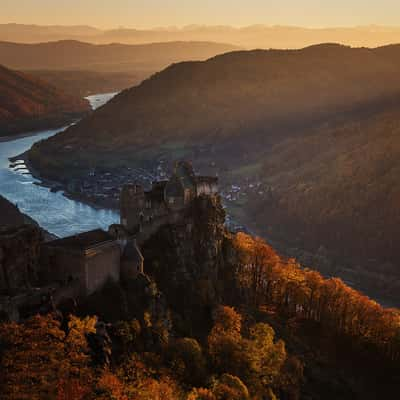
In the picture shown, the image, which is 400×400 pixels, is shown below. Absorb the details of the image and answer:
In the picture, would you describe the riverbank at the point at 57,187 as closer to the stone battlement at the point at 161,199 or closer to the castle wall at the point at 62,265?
the stone battlement at the point at 161,199

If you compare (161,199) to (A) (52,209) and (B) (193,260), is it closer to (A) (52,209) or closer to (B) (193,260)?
(B) (193,260)

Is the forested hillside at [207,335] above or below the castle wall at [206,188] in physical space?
below

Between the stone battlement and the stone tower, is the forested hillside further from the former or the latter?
the stone tower

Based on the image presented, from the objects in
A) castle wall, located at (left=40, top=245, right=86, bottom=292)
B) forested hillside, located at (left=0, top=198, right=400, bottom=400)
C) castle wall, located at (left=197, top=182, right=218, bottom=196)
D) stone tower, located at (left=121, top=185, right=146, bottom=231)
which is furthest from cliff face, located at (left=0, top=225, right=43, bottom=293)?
castle wall, located at (left=197, top=182, right=218, bottom=196)

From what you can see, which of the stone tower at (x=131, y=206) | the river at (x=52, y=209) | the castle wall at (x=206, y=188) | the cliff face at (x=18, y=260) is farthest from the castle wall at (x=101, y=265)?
the river at (x=52, y=209)

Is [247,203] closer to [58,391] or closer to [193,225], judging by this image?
[193,225]

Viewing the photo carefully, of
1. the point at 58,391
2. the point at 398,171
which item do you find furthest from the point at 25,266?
the point at 398,171
